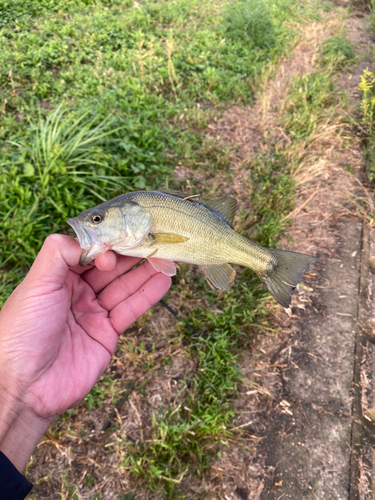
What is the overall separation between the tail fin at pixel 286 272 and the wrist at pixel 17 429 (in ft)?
5.95

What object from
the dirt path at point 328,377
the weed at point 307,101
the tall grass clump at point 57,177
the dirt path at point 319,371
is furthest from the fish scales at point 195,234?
the weed at point 307,101

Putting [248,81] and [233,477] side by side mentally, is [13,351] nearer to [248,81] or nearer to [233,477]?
[233,477]

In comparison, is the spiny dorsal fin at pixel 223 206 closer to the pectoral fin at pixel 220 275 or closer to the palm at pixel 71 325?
the pectoral fin at pixel 220 275

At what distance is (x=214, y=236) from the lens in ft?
7.86

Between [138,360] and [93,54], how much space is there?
6246 millimetres

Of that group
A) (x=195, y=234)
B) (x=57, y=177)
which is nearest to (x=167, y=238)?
(x=195, y=234)

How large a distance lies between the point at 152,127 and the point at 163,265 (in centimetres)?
345

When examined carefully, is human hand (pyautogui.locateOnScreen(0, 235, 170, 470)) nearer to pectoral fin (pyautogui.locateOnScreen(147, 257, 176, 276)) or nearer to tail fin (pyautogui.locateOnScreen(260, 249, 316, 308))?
pectoral fin (pyautogui.locateOnScreen(147, 257, 176, 276))

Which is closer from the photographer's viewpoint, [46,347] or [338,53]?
[46,347]

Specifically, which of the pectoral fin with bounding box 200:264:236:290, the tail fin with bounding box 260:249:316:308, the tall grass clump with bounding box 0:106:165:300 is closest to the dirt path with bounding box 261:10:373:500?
the tail fin with bounding box 260:249:316:308

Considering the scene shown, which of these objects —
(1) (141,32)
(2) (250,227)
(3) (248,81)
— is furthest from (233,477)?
(1) (141,32)

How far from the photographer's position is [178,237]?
7.71 ft

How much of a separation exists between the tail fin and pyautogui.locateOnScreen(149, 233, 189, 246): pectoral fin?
0.69m

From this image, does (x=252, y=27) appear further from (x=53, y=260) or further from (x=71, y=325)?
(x=71, y=325)
